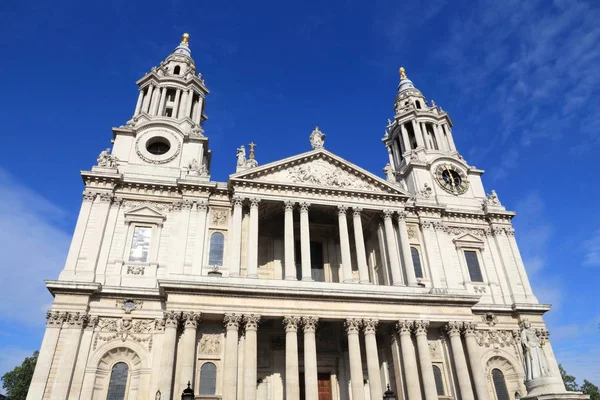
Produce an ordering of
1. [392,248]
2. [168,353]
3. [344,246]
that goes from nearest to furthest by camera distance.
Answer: [168,353] → [344,246] → [392,248]

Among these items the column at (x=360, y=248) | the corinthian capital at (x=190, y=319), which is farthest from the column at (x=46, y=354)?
the column at (x=360, y=248)

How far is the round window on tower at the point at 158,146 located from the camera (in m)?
31.5

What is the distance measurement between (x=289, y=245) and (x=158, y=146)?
13.1 metres

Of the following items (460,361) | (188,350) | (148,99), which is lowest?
(460,361)

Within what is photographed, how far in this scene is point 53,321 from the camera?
22.1 metres

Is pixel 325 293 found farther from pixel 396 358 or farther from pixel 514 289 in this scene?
pixel 514 289

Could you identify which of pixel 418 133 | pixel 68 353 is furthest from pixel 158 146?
pixel 418 133

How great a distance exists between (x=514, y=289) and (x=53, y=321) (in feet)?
94.8

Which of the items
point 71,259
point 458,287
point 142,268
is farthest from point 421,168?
point 71,259

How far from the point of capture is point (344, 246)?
27.3 metres

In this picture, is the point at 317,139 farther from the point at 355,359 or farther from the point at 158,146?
the point at 355,359

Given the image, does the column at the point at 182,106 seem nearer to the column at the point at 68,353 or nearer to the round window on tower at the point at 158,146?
the round window on tower at the point at 158,146

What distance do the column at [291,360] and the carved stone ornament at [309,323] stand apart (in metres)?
0.38

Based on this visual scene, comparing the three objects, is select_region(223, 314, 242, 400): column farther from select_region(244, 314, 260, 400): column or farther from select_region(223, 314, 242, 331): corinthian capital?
select_region(244, 314, 260, 400): column
